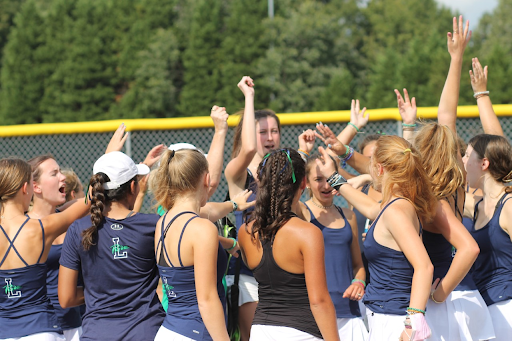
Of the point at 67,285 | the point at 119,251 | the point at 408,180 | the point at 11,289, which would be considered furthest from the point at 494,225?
the point at 11,289

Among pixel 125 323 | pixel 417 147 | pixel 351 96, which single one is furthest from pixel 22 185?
pixel 351 96

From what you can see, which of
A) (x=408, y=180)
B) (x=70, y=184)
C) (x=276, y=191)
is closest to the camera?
(x=276, y=191)

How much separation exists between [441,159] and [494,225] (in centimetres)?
72

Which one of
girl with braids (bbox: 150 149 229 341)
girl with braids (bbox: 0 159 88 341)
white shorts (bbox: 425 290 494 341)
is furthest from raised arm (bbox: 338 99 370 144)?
girl with braids (bbox: 0 159 88 341)

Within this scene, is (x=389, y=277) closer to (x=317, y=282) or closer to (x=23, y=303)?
(x=317, y=282)

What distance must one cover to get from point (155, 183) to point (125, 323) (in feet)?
2.74

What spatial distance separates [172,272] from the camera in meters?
3.24

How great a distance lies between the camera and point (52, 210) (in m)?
4.33

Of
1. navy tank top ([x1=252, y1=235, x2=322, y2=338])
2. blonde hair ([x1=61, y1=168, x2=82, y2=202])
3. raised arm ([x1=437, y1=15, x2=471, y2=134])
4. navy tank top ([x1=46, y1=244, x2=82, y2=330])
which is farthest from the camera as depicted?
blonde hair ([x1=61, y1=168, x2=82, y2=202])

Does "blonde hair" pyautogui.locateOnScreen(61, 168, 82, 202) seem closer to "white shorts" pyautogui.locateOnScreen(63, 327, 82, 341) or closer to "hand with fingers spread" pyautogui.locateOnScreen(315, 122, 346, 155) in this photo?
"white shorts" pyautogui.locateOnScreen(63, 327, 82, 341)

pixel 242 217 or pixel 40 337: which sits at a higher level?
pixel 242 217

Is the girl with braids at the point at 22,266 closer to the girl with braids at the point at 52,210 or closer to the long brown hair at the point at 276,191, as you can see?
the girl with braids at the point at 52,210

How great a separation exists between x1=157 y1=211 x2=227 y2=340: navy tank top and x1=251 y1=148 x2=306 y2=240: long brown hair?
328 millimetres

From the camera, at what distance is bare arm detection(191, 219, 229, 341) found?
3.10m
